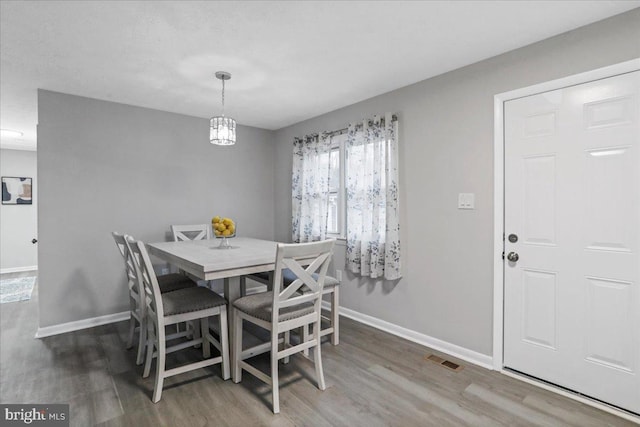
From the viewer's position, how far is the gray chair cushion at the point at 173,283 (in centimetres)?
282

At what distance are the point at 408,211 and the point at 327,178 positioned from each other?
45.5 inches

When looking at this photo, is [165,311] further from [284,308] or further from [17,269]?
[17,269]

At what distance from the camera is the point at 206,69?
107 inches

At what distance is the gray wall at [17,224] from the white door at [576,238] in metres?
7.38

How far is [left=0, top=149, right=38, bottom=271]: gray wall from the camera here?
233 inches

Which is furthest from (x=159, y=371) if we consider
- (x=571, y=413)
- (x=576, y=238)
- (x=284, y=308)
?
(x=576, y=238)

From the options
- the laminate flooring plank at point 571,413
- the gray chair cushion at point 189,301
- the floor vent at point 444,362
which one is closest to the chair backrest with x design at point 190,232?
the gray chair cushion at point 189,301

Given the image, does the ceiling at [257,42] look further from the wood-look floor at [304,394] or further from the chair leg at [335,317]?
the wood-look floor at [304,394]

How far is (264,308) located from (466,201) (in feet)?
5.77

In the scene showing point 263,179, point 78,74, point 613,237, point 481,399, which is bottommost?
point 481,399

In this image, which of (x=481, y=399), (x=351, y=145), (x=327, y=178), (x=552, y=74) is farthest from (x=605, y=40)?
(x=327, y=178)

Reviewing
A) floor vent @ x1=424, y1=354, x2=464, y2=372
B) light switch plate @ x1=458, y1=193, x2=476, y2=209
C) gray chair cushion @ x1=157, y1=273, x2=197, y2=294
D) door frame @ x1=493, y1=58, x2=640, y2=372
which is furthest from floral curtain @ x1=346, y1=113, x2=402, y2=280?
gray chair cushion @ x1=157, y1=273, x2=197, y2=294

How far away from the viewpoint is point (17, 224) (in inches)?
239

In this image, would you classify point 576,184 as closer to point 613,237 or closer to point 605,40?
point 613,237
